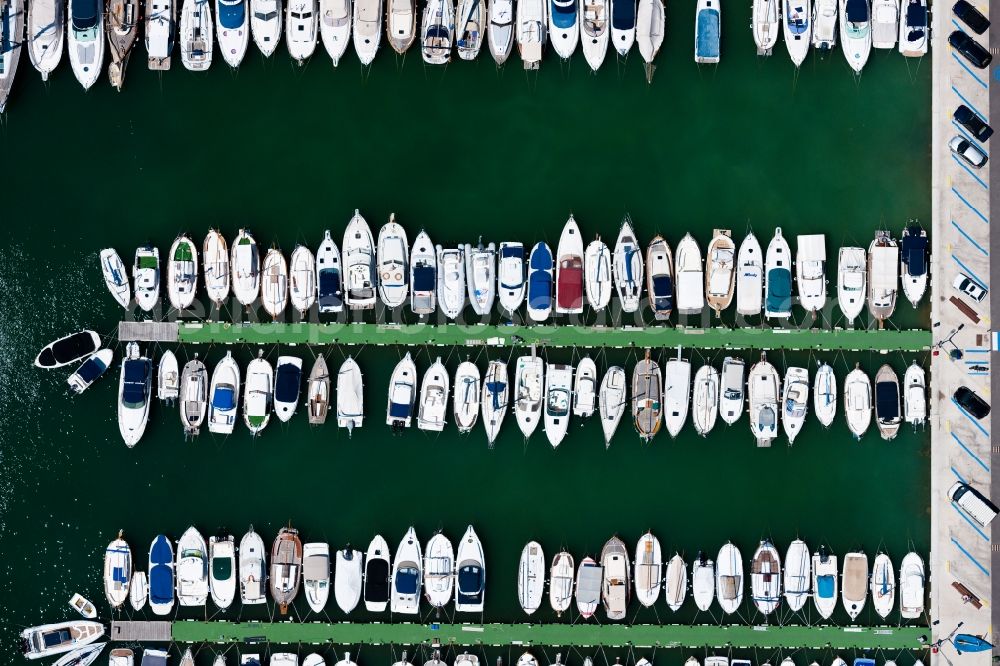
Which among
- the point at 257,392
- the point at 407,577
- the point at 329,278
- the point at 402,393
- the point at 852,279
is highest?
the point at 329,278

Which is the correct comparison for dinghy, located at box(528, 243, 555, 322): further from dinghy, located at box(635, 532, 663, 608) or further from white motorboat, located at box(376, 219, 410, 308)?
dinghy, located at box(635, 532, 663, 608)

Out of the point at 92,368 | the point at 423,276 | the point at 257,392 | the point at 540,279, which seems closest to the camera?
the point at 423,276

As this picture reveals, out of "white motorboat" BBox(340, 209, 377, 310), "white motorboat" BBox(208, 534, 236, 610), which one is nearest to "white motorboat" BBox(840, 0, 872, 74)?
"white motorboat" BBox(340, 209, 377, 310)

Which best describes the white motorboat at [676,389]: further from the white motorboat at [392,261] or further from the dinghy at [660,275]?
the white motorboat at [392,261]

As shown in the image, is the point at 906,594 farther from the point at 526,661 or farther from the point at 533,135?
the point at 533,135

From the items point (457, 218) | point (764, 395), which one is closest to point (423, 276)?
point (457, 218)

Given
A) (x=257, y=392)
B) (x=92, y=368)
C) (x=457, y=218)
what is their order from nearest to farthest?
(x=257, y=392) < (x=92, y=368) < (x=457, y=218)

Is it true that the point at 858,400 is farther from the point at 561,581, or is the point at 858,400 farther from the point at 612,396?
the point at 561,581

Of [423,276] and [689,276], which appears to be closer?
[423,276]
